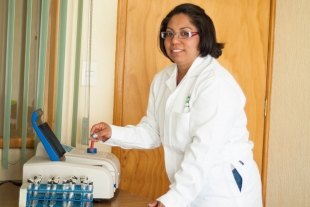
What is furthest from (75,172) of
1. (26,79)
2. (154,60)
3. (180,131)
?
(154,60)

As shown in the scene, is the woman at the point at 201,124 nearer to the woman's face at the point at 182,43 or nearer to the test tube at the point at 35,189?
the woman's face at the point at 182,43

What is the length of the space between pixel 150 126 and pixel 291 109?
96 centimetres

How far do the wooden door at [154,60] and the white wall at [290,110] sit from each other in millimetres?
88

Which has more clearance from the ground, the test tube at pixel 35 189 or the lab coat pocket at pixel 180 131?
the lab coat pocket at pixel 180 131

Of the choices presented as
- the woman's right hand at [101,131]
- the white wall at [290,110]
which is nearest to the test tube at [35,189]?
the woman's right hand at [101,131]

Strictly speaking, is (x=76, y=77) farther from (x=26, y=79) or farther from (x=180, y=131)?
(x=180, y=131)

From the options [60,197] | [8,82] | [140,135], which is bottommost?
[60,197]

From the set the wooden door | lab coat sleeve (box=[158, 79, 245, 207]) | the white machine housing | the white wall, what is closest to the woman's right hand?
the white machine housing

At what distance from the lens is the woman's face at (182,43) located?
1.54 m

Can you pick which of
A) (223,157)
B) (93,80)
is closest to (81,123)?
(93,80)

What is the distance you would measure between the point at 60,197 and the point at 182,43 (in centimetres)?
70

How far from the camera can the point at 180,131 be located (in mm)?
1483

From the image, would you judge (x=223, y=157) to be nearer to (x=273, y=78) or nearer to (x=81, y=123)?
(x=81, y=123)

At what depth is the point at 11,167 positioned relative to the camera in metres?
2.00
